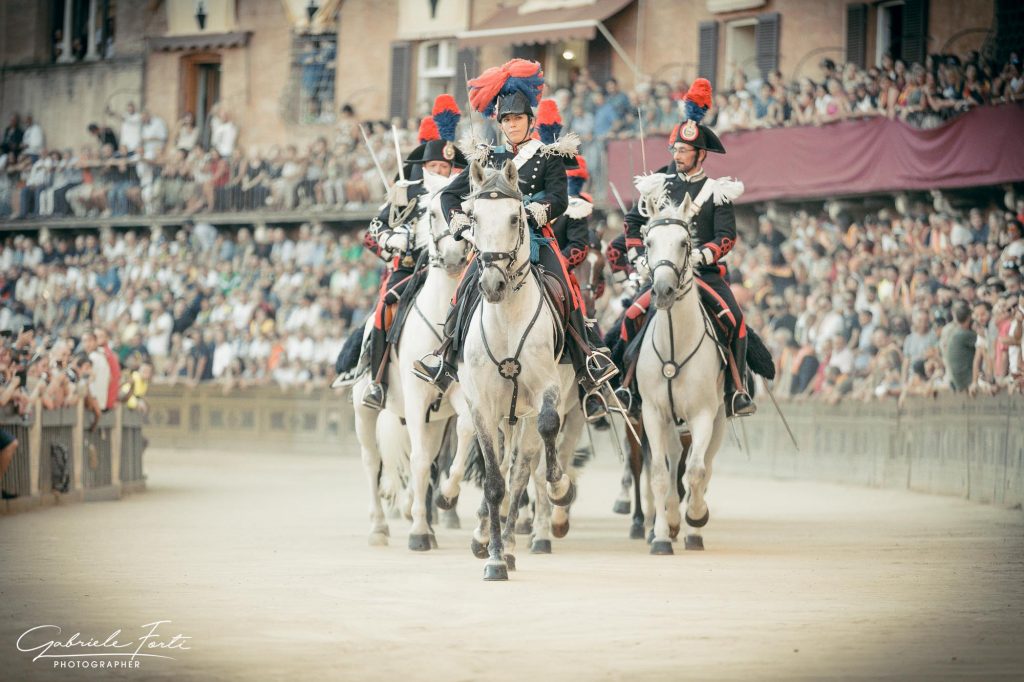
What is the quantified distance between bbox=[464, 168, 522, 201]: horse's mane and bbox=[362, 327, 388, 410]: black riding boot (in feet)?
11.1

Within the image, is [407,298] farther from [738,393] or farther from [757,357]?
[757,357]

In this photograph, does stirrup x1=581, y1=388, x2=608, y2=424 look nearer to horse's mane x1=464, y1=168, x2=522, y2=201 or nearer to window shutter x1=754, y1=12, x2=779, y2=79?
horse's mane x1=464, y1=168, x2=522, y2=201

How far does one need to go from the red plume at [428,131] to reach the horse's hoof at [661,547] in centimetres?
420

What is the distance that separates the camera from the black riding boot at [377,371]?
1429 centimetres

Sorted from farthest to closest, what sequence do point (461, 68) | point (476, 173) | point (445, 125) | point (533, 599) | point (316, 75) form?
point (316, 75), point (461, 68), point (445, 125), point (476, 173), point (533, 599)

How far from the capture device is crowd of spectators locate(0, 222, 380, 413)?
3228 centimetres

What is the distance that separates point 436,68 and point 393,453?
28065mm

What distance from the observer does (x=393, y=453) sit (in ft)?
48.9

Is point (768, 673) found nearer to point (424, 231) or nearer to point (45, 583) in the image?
point (45, 583)

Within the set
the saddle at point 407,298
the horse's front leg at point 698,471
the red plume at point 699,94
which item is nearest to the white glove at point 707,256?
the horse's front leg at point 698,471

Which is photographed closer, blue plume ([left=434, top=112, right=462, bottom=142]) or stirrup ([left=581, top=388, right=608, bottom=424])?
stirrup ([left=581, top=388, right=608, bottom=424])

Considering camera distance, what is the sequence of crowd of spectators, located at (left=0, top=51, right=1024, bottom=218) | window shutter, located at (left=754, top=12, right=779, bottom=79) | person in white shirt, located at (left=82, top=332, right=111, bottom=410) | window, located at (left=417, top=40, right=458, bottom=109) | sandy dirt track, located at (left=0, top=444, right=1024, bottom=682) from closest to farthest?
sandy dirt track, located at (left=0, top=444, right=1024, bottom=682)
person in white shirt, located at (left=82, top=332, right=111, bottom=410)
crowd of spectators, located at (left=0, top=51, right=1024, bottom=218)
window shutter, located at (left=754, top=12, right=779, bottom=79)
window, located at (left=417, top=40, right=458, bottom=109)

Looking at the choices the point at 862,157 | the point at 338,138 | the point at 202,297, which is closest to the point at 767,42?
the point at 862,157

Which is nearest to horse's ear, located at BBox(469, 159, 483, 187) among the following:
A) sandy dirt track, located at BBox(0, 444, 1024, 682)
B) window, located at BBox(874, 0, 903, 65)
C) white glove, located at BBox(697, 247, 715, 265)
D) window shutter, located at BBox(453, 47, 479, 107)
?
sandy dirt track, located at BBox(0, 444, 1024, 682)
